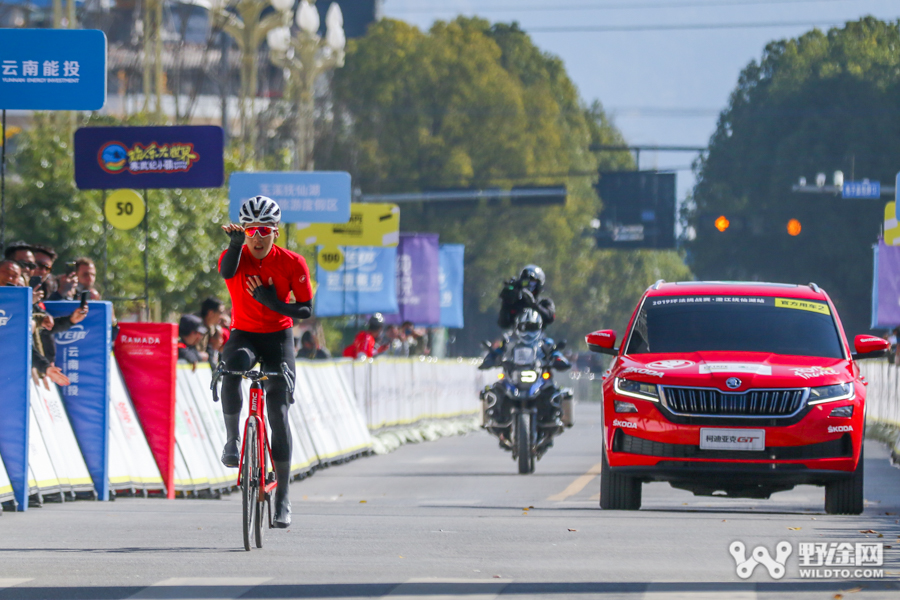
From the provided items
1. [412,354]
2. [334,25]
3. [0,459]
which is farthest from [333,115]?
[0,459]

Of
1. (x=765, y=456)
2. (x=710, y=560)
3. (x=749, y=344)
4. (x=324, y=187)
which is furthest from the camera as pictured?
(x=324, y=187)

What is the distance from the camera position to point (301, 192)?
2364 cm

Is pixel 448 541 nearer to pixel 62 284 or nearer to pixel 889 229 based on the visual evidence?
pixel 62 284

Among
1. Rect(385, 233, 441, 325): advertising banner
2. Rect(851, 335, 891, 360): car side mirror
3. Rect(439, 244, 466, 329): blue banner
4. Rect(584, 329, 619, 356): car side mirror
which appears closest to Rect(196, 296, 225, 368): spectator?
Rect(584, 329, 619, 356): car side mirror

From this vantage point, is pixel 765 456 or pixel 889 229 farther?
pixel 889 229

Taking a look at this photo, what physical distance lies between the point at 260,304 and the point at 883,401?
71.9 ft

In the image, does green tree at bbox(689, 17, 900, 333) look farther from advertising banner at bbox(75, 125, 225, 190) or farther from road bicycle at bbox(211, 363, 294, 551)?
road bicycle at bbox(211, 363, 294, 551)

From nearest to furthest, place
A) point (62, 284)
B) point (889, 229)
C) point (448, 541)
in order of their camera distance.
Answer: point (448, 541)
point (62, 284)
point (889, 229)

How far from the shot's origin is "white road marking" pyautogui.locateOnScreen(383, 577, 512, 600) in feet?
25.0

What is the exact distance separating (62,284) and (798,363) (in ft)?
24.9

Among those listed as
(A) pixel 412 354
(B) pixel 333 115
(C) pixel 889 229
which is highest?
(B) pixel 333 115

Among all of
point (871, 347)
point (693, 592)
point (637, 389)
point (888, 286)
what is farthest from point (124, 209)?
point (888, 286)

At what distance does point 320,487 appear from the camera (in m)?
18.2
